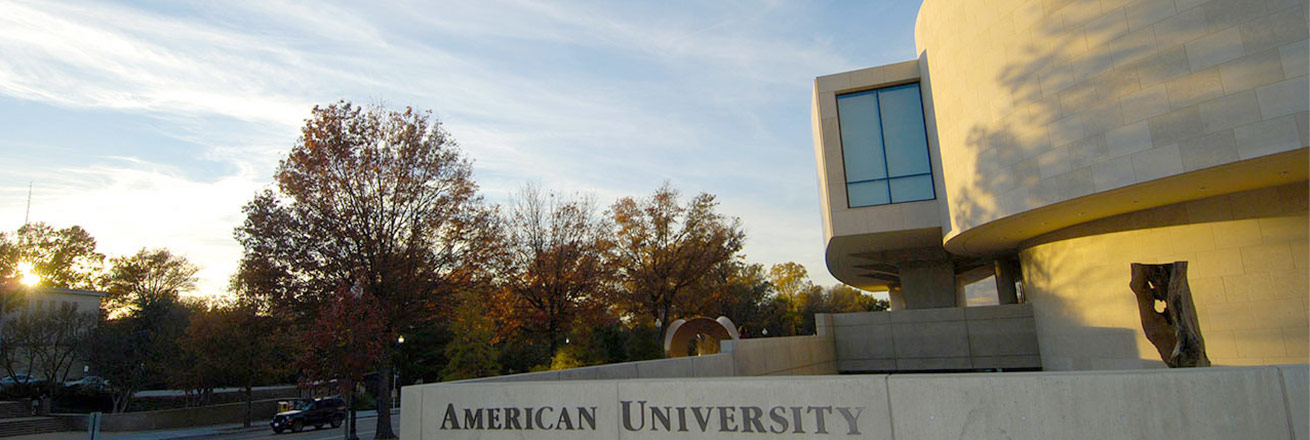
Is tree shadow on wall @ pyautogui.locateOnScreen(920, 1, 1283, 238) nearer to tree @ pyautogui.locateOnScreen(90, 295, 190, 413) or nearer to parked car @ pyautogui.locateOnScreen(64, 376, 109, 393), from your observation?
tree @ pyautogui.locateOnScreen(90, 295, 190, 413)

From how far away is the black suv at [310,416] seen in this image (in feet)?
100.0

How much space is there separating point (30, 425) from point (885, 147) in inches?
1595

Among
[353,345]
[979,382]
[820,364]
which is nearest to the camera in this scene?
[979,382]

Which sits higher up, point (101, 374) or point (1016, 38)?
point (1016, 38)

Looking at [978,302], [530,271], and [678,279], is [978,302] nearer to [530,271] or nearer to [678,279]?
[678,279]

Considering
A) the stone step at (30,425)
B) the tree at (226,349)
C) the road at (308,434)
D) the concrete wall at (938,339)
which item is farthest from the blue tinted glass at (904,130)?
the stone step at (30,425)

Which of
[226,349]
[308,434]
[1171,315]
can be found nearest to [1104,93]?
[1171,315]

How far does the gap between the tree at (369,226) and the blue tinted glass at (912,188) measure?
1397cm

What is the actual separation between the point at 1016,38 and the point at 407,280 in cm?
1842

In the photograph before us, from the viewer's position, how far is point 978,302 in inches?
2092

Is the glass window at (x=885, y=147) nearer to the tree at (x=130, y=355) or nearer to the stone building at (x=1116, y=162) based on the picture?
the stone building at (x=1116, y=162)

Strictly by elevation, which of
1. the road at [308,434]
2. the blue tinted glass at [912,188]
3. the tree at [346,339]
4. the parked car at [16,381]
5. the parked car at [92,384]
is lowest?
the road at [308,434]

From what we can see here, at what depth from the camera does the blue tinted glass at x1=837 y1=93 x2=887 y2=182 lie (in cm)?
2144

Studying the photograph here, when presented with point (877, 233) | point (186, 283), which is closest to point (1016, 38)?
point (877, 233)
